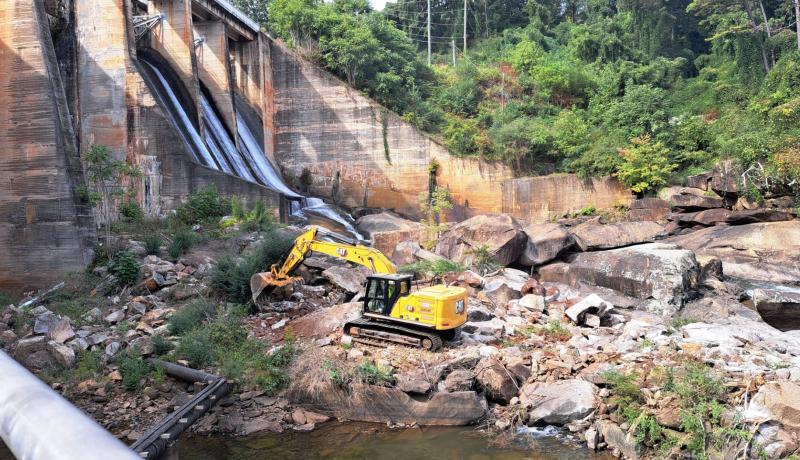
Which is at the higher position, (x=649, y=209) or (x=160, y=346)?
(x=649, y=209)

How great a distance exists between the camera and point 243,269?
1372 cm

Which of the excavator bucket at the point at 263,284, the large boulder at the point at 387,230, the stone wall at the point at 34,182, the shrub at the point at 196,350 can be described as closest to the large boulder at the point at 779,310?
the large boulder at the point at 387,230

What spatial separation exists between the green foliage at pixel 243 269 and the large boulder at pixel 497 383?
603 centimetres

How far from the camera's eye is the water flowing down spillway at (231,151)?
2301 centimetres

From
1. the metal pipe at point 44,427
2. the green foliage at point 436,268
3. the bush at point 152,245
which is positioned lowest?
the green foliage at point 436,268

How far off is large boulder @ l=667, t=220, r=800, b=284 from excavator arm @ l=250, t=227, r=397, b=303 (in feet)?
41.9

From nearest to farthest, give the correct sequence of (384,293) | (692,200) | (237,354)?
(237,354)
(384,293)
(692,200)

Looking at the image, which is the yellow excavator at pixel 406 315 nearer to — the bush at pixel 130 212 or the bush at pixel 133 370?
the bush at pixel 133 370

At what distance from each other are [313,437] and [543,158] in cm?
2279

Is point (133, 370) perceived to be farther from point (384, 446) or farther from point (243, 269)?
point (384, 446)

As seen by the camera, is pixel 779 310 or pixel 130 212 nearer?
pixel 779 310

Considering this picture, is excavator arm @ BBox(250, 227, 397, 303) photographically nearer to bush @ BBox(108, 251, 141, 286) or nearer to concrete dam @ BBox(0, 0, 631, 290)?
bush @ BBox(108, 251, 141, 286)

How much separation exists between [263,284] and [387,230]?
446 inches

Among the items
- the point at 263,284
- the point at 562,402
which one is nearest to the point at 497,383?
the point at 562,402
